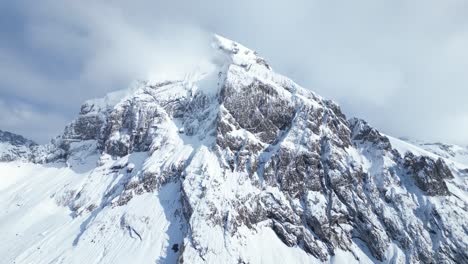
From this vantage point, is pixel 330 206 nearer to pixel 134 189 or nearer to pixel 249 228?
pixel 249 228

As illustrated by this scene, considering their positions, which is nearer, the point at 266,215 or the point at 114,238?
the point at 114,238

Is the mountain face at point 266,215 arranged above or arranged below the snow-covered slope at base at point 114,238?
above

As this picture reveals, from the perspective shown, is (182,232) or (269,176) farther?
(269,176)

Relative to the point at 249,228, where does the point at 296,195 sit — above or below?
above

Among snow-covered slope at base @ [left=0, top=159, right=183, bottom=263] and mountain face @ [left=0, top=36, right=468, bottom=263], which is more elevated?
mountain face @ [left=0, top=36, right=468, bottom=263]

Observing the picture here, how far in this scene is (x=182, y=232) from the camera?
16588 centimetres

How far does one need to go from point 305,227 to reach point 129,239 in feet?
252

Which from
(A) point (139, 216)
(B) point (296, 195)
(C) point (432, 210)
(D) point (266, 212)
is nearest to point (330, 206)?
(B) point (296, 195)

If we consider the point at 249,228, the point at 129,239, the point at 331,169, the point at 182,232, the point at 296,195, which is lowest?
the point at 129,239

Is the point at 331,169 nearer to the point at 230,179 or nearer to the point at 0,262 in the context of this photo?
the point at 230,179

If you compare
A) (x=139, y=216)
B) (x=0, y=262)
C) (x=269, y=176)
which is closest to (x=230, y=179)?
(x=269, y=176)

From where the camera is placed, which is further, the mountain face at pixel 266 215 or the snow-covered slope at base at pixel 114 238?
the mountain face at pixel 266 215

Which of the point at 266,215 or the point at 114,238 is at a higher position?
the point at 266,215

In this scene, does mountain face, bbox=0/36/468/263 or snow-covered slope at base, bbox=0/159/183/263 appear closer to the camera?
snow-covered slope at base, bbox=0/159/183/263
